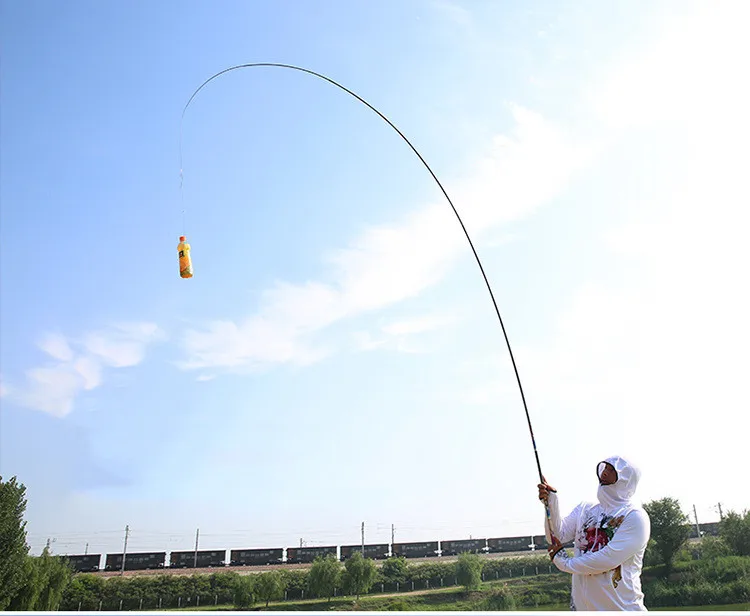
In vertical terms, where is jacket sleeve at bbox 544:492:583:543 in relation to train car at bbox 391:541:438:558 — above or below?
below

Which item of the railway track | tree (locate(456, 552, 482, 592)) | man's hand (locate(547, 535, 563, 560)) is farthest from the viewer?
the railway track

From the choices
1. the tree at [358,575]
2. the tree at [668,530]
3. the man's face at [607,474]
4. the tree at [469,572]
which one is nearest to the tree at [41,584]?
the tree at [358,575]

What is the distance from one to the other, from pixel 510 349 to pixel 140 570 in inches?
2534

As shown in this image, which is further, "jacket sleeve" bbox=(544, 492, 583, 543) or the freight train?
the freight train

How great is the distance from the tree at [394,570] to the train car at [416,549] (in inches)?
629

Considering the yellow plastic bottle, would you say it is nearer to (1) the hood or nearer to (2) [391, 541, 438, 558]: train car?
(1) the hood

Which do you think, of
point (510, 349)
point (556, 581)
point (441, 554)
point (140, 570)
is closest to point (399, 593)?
point (556, 581)

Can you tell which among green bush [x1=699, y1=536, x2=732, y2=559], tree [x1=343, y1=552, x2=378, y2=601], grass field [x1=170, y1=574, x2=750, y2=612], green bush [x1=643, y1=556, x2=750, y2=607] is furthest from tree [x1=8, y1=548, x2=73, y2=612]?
green bush [x1=699, y1=536, x2=732, y2=559]

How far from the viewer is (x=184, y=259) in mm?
10094

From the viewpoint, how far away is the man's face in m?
5.14

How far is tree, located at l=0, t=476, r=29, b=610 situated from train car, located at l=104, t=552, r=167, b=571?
120 feet

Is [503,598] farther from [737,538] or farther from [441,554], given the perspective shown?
[441,554]

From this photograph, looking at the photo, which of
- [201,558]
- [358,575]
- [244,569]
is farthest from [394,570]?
[201,558]

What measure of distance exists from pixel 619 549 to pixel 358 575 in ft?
173
